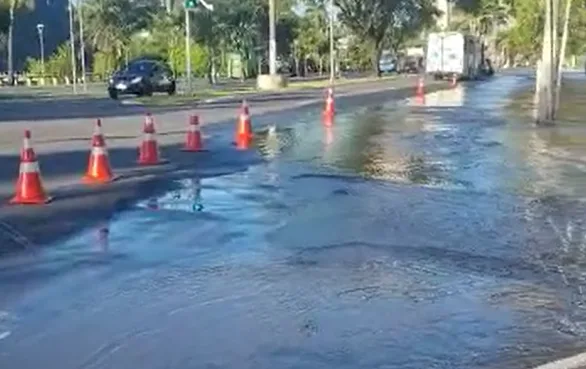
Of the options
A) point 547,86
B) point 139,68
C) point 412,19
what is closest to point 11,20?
point 139,68

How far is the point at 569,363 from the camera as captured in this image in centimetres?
Result: 673

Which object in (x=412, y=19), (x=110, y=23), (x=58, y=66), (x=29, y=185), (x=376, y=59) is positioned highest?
(x=29, y=185)

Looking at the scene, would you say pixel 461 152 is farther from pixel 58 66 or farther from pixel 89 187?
pixel 58 66

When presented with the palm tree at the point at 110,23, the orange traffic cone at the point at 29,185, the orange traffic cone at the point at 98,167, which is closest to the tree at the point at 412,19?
the palm tree at the point at 110,23

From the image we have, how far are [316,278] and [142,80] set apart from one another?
43.4 metres

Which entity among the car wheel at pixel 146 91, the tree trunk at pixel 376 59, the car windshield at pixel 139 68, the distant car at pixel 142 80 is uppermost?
the car windshield at pixel 139 68

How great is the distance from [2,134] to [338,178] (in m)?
12.6

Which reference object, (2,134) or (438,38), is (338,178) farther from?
(438,38)

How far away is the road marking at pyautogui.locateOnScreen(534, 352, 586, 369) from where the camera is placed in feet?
21.9

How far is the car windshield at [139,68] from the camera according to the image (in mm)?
52438

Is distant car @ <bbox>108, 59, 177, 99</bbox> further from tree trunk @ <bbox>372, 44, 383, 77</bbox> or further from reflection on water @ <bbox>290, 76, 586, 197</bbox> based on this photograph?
tree trunk @ <bbox>372, 44, 383, 77</bbox>

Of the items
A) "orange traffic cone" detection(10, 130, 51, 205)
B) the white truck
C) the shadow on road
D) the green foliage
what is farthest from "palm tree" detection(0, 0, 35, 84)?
"orange traffic cone" detection(10, 130, 51, 205)

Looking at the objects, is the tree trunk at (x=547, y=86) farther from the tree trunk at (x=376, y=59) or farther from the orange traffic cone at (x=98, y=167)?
the tree trunk at (x=376, y=59)

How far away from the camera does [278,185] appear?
15641mm
